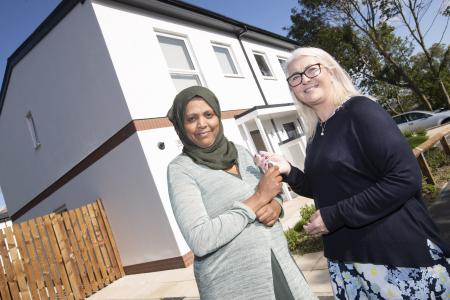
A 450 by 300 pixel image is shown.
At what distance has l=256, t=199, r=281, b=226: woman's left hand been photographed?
1572 millimetres

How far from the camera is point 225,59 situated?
11836 mm

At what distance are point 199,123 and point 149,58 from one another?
7.14 metres

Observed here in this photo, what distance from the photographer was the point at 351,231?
1.74 m

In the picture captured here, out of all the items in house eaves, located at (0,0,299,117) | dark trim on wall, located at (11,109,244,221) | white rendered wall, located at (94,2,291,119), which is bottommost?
dark trim on wall, located at (11,109,244,221)

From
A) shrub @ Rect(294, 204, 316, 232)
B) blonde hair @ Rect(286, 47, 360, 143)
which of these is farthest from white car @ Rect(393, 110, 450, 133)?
blonde hair @ Rect(286, 47, 360, 143)

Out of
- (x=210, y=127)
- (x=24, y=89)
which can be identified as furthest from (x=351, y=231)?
(x=24, y=89)

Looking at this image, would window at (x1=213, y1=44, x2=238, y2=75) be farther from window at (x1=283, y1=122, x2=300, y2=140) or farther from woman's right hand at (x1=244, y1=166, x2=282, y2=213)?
woman's right hand at (x1=244, y1=166, x2=282, y2=213)

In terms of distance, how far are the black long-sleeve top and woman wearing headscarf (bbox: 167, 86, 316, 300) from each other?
326 mm

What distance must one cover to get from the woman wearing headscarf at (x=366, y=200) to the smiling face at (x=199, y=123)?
24.5 inches

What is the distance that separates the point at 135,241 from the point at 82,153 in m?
2.99

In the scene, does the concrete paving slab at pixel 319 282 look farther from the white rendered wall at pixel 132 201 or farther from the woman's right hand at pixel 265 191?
the white rendered wall at pixel 132 201

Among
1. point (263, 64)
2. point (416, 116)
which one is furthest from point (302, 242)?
point (416, 116)

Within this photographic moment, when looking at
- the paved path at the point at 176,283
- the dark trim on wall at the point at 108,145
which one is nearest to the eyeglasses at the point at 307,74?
the paved path at the point at 176,283

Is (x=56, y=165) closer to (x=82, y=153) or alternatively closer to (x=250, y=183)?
(x=82, y=153)
